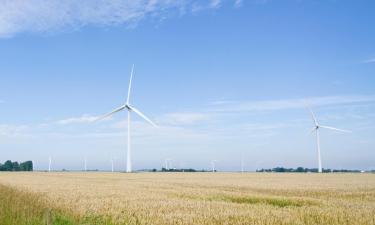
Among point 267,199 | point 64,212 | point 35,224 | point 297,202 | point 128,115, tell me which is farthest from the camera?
point 128,115

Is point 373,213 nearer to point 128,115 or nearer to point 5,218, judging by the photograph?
point 5,218

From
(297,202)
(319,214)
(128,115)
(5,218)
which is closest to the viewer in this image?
(5,218)

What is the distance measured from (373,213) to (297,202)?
767 cm

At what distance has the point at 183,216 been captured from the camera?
1597cm

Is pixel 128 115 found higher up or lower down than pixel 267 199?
higher up

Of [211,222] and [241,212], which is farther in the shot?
[241,212]

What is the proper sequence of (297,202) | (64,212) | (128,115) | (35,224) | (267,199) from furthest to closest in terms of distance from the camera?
(128,115)
(267,199)
(297,202)
(64,212)
(35,224)

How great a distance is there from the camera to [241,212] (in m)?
16.7

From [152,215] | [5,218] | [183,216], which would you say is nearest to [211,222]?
[183,216]

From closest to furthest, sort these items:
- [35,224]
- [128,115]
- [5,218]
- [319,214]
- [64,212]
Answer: [35,224]
[5,218]
[319,214]
[64,212]
[128,115]

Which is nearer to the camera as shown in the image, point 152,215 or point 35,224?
point 35,224

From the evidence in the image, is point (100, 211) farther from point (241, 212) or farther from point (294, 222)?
point (294, 222)

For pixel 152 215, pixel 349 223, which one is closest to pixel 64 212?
pixel 152 215

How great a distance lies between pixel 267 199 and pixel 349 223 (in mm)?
12074
